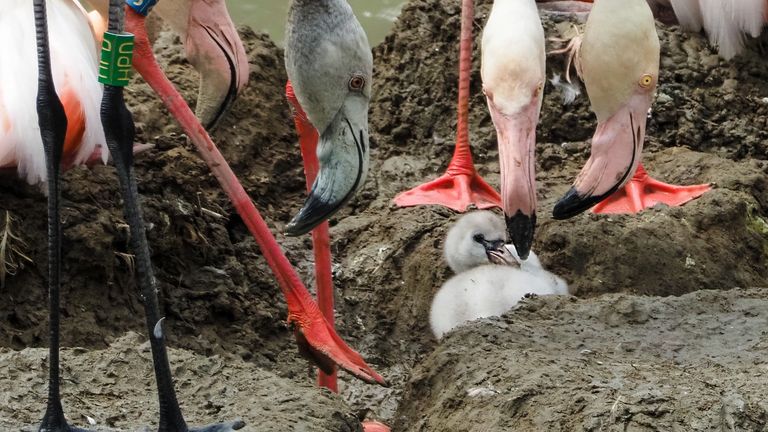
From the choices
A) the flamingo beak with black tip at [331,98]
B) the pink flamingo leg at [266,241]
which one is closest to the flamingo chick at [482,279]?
the pink flamingo leg at [266,241]

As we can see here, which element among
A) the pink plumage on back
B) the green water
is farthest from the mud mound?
the green water

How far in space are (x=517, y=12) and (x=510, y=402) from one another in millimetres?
1285

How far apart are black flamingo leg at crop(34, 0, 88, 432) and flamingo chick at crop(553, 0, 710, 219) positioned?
1393 mm

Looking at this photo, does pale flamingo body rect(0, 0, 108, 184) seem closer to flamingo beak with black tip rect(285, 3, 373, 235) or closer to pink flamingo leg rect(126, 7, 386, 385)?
pink flamingo leg rect(126, 7, 386, 385)

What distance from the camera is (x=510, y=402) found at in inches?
130

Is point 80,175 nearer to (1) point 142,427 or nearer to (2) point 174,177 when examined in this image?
(2) point 174,177

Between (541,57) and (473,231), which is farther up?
(541,57)

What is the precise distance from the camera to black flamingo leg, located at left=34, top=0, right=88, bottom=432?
10.1ft

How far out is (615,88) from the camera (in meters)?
3.94

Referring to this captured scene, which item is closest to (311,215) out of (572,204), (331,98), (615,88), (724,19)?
(331,98)

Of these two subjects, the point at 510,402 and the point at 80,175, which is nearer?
the point at 510,402

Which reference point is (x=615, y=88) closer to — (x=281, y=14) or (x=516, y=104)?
(x=516, y=104)

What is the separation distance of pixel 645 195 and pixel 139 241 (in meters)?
2.28

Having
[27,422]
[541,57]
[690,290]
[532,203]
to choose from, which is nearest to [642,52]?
[541,57]
